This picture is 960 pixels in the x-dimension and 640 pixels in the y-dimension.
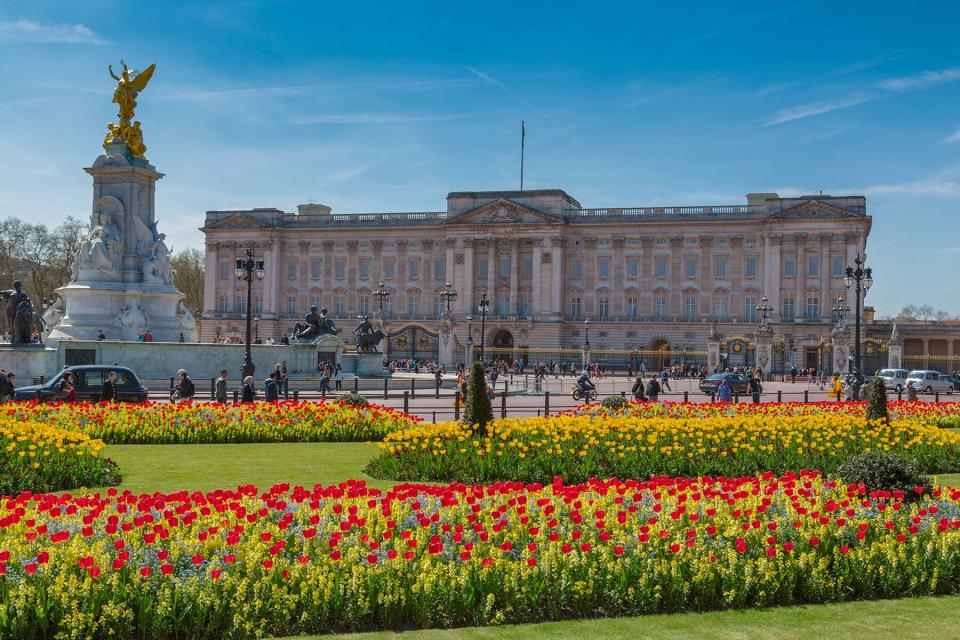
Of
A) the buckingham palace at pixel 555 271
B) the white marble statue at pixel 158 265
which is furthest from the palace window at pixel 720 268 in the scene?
the white marble statue at pixel 158 265

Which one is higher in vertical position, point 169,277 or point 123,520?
point 169,277

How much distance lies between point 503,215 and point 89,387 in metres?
67.0

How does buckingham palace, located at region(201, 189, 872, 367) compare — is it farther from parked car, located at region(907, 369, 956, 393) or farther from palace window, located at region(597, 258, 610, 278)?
parked car, located at region(907, 369, 956, 393)

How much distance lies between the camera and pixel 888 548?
27.4 ft

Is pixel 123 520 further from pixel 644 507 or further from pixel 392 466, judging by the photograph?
pixel 392 466

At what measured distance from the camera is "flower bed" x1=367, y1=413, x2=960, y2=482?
13.6m

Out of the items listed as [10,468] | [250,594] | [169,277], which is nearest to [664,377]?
[169,277]

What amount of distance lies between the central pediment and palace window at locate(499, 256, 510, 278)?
10.9ft

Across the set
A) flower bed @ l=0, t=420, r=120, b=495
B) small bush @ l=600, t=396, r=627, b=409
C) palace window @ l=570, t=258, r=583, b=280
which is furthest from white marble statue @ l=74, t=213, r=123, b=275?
palace window @ l=570, t=258, r=583, b=280

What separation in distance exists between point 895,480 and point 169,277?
1187 inches

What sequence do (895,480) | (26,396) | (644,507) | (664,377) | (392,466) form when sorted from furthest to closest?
(664,377) < (26,396) < (392,466) < (895,480) < (644,507)

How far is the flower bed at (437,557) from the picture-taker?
6.83 m

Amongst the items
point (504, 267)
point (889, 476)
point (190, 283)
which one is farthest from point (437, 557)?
point (190, 283)

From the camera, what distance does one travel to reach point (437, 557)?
7.70 m
